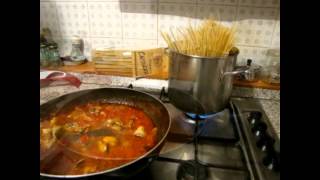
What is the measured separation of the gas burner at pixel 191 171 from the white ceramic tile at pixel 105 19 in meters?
0.67

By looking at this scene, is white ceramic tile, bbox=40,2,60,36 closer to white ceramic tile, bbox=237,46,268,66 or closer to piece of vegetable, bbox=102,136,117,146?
piece of vegetable, bbox=102,136,117,146

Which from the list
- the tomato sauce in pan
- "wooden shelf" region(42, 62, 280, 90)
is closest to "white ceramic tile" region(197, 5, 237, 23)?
"wooden shelf" region(42, 62, 280, 90)

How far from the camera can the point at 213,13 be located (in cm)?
94

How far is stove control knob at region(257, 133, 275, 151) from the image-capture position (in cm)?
66

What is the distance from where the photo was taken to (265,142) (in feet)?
2.21

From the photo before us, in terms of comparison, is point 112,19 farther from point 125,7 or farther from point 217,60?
point 217,60

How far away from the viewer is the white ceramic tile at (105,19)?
1.00 m

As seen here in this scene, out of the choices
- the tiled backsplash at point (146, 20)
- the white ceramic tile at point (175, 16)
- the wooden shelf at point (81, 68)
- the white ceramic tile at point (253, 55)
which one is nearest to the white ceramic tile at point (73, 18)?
the tiled backsplash at point (146, 20)

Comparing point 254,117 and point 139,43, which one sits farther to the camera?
point 139,43

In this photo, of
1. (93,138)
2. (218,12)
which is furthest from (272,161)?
(218,12)

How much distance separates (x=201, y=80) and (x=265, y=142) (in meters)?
0.27

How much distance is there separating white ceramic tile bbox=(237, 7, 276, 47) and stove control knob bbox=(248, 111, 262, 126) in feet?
1.05

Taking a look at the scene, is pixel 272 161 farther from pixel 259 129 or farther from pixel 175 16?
pixel 175 16
